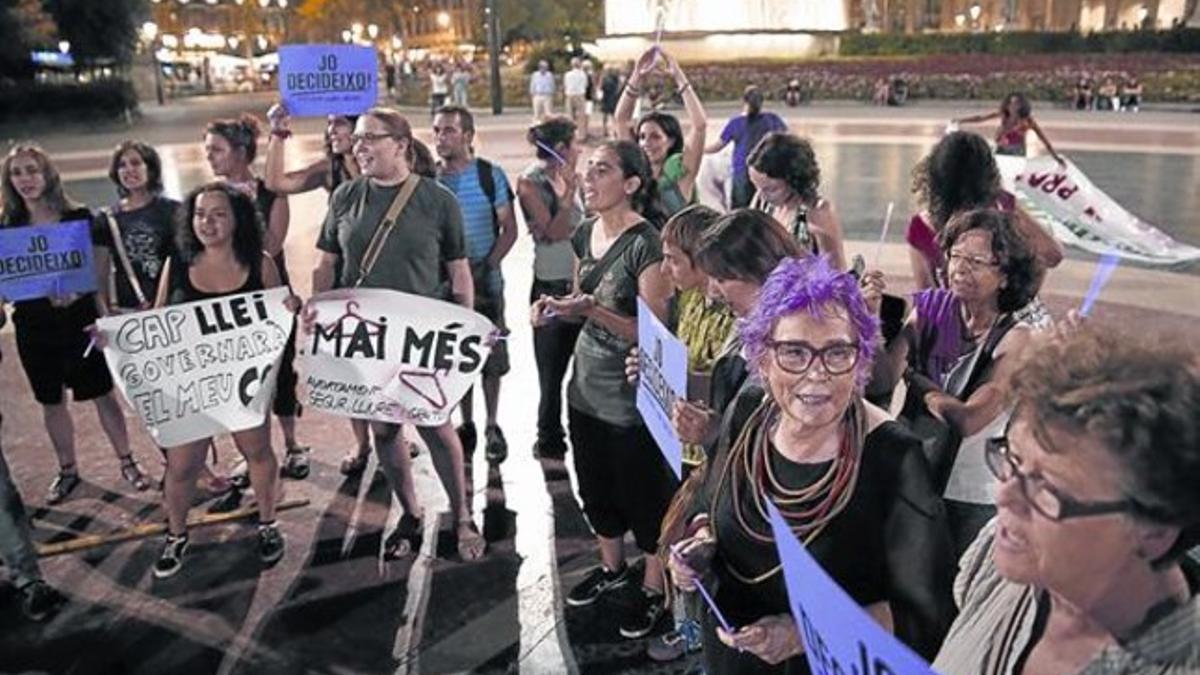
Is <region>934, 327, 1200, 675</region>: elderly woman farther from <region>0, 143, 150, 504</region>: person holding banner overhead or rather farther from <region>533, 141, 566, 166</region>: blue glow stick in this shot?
<region>0, 143, 150, 504</region>: person holding banner overhead

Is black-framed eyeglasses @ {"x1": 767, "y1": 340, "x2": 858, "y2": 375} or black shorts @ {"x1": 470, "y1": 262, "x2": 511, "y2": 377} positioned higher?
black-framed eyeglasses @ {"x1": 767, "y1": 340, "x2": 858, "y2": 375}

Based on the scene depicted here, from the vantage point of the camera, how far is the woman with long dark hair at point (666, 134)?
572 cm

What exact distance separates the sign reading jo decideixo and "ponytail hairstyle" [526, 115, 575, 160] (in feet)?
13.8

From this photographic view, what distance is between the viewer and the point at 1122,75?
106ft

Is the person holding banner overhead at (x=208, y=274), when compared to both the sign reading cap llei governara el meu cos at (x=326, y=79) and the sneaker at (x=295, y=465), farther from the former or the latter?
the sign reading cap llei governara el meu cos at (x=326, y=79)

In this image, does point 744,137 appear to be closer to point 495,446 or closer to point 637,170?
point 495,446

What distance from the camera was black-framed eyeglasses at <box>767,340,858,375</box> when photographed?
2.23 metres

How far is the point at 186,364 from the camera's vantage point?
4477mm

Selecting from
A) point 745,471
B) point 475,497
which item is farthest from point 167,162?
point 745,471

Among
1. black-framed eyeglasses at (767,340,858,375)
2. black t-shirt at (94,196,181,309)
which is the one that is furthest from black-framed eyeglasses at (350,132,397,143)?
black-framed eyeglasses at (767,340,858,375)

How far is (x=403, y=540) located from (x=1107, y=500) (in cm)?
392

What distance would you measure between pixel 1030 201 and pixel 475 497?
13.1 feet

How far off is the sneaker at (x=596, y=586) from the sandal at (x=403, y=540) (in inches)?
35.1

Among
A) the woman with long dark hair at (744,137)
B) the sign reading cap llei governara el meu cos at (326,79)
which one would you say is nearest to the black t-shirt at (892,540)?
the sign reading cap llei governara el meu cos at (326,79)
